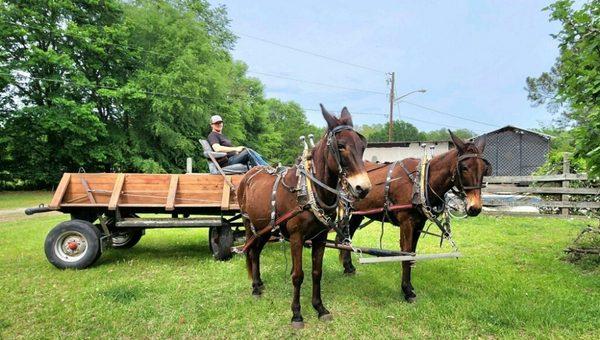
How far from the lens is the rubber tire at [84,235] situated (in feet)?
20.3

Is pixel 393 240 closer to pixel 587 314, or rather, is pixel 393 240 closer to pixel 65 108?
pixel 587 314

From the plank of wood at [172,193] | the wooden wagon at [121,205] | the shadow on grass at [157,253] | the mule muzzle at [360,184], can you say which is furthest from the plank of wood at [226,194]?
the mule muzzle at [360,184]

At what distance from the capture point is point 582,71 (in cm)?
518

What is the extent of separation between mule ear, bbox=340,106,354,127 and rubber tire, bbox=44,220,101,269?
4.87 meters

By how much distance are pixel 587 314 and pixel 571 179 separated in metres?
8.95

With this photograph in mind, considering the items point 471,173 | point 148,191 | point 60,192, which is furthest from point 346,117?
point 60,192

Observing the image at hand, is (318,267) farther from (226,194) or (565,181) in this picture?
(565,181)

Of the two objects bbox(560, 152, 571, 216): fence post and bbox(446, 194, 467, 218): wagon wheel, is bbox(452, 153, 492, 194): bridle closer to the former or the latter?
bbox(446, 194, 467, 218): wagon wheel

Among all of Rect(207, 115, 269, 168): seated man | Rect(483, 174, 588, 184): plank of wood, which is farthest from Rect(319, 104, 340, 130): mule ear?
Rect(483, 174, 588, 184): plank of wood

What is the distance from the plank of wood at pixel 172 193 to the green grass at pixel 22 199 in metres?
14.8

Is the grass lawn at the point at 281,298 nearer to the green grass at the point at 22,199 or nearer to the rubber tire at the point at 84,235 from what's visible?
the rubber tire at the point at 84,235

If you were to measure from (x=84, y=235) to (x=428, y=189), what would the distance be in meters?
5.62

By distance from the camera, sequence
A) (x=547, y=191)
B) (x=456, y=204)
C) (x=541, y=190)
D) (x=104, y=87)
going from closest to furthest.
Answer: (x=456, y=204)
(x=547, y=191)
(x=541, y=190)
(x=104, y=87)

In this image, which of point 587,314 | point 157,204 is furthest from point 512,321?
point 157,204
